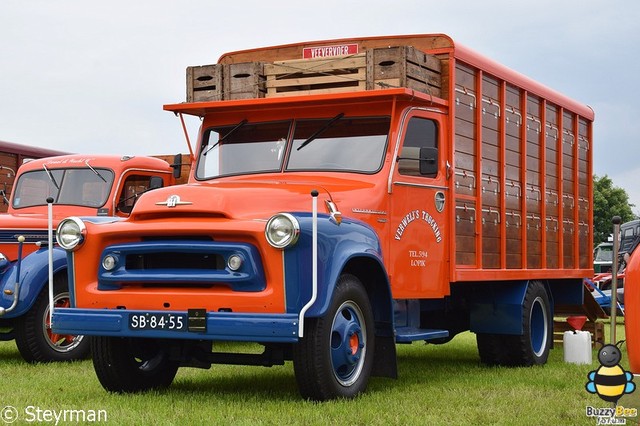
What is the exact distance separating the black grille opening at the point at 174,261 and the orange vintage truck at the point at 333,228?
0.01 metres

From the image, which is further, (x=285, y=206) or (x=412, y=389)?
(x=412, y=389)

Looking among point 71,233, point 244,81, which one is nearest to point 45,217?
point 244,81

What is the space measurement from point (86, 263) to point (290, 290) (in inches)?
66.9

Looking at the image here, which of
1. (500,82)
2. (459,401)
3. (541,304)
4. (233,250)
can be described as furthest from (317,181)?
(541,304)

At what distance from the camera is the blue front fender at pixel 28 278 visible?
1069cm

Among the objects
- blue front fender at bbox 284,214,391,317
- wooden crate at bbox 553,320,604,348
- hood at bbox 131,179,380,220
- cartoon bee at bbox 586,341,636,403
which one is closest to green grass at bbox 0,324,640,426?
cartoon bee at bbox 586,341,636,403

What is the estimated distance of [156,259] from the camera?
793 cm

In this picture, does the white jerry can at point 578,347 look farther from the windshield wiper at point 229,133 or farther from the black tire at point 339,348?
the windshield wiper at point 229,133

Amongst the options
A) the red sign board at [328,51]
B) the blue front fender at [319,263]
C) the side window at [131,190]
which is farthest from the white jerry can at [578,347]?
the side window at [131,190]

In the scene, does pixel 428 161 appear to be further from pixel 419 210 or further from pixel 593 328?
pixel 593 328

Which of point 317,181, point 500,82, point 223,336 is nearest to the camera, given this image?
point 223,336

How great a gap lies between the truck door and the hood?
0.52m

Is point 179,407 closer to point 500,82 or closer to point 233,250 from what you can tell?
point 233,250

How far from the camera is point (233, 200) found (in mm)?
7918
